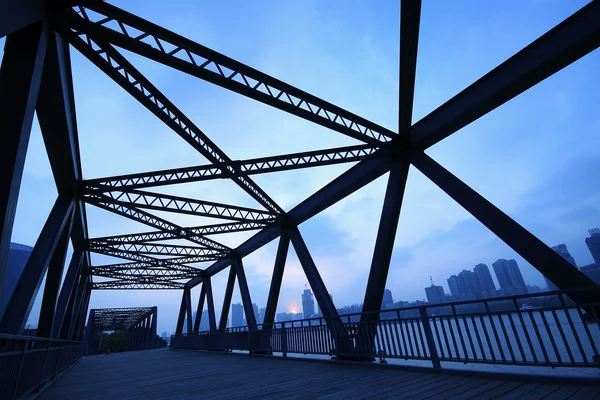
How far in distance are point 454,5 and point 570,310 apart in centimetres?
703

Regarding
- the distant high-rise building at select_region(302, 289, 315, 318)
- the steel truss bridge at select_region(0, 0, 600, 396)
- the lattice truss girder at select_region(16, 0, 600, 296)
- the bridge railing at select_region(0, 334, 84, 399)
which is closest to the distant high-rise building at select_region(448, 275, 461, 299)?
the steel truss bridge at select_region(0, 0, 600, 396)

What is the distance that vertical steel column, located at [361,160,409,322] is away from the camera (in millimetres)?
9211

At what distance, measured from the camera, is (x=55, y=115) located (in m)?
7.14

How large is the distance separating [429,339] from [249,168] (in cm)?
761

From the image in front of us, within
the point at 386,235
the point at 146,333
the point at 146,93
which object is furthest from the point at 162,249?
the point at 146,333

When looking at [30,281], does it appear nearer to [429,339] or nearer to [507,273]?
[429,339]

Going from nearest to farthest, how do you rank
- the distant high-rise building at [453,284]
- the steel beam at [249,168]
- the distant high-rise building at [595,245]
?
the steel beam at [249,168] → the distant high-rise building at [595,245] → the distant high-rise building at [453,284]

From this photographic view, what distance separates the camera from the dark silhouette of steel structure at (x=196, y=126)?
4574 millimetres

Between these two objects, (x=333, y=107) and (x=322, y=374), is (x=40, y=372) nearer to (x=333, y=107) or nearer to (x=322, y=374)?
(x=322, y=374)

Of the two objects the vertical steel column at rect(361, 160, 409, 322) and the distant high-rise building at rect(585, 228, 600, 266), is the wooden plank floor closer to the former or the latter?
the vertical steel column at rect(361, 160, 409, 322)

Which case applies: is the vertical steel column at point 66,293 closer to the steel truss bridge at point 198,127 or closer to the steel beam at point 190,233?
the steel truss bridge at point 198,127

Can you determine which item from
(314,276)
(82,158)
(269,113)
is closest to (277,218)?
(314,276)

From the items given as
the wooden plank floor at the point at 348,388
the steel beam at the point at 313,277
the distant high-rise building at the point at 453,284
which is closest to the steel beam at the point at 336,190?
the steel beam at the point at 313,277

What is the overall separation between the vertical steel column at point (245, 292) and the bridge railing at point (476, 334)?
293 inches
